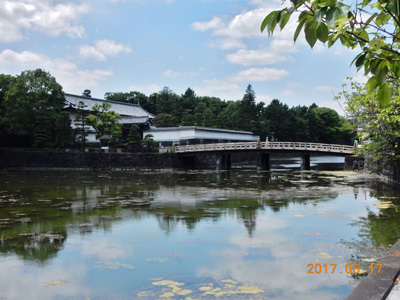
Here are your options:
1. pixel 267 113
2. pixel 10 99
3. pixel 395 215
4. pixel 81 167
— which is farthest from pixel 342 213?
pixel 267 113

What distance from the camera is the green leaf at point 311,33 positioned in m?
2.20

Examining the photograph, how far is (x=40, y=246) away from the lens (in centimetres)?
823

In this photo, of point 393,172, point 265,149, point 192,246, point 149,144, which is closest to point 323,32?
point 192,246

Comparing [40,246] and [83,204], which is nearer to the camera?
A: [40,246]

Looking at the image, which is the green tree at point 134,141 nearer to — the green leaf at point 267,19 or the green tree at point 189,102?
the green tree at point 189,102

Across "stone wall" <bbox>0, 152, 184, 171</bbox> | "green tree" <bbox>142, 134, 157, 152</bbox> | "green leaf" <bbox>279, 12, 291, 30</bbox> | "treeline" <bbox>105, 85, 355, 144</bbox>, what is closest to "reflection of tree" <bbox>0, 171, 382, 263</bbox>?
"green leaf" <bbox>279, 12, 291, 30</bbox>

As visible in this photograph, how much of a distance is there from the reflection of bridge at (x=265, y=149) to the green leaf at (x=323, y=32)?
97.4ft

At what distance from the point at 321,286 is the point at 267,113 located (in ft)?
175

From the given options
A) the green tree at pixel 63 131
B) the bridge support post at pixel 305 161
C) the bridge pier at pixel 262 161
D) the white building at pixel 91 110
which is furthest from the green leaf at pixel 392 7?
the white building at pixel 91 110

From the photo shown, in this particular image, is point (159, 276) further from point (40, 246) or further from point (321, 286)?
point (40, 246)

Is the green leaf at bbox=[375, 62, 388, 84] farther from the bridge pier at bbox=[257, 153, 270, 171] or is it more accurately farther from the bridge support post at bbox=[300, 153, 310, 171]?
the bridge pier at bbox=[257, 153, 270, 171]

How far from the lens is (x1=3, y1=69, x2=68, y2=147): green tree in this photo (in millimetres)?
35094

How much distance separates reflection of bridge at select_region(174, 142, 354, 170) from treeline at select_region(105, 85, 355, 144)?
45.9 ft

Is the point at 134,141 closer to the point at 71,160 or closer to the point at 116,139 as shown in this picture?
the point at 116,139
